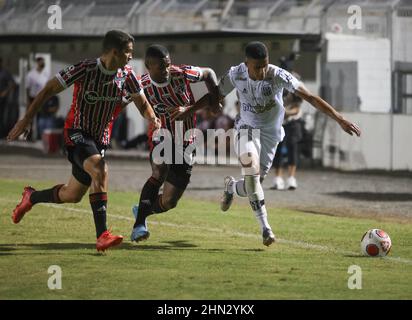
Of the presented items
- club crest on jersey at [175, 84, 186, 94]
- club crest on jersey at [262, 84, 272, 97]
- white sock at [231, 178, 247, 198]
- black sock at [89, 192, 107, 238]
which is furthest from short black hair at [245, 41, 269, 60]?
black sock at [89, 192, 107, 238]

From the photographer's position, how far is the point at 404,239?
42.2 feet

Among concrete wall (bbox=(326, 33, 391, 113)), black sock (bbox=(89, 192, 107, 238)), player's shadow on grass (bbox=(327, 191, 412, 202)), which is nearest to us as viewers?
black sock (bbox=(89, 192, 107, 238))

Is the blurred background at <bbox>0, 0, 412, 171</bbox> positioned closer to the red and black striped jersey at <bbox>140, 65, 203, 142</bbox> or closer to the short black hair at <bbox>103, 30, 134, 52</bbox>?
the red and black striped jersey at <bbox>140, 65, 203, 142</bbox>

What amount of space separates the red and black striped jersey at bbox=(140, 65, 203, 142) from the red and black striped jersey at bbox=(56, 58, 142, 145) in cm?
72

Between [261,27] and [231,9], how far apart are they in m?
1.51

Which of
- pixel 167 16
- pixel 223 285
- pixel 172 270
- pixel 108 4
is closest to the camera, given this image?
pixel 223 285

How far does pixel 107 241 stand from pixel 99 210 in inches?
15.8

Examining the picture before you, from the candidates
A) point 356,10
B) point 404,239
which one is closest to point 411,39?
point 356,10

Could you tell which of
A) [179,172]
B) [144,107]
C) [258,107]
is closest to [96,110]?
[144,107]

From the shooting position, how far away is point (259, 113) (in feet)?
39.7

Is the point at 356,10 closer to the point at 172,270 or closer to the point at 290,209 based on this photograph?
the point at 290,209

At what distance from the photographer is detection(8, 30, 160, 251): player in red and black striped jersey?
1096cm

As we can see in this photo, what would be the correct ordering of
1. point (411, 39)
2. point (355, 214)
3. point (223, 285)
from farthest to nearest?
point (411, 39) < point (355, 214) < point (223, 285)

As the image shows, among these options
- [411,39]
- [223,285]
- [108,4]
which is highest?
[108,4]
